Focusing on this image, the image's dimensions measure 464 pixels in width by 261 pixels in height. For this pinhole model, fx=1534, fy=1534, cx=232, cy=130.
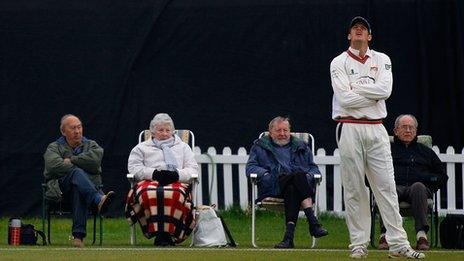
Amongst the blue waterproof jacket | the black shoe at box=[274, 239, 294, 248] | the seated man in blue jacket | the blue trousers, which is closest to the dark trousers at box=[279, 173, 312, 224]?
the seated man in blue jacket

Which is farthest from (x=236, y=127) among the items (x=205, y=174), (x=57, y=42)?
(x=57, y=42)

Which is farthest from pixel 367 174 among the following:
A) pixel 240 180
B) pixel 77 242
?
pixel 240 180

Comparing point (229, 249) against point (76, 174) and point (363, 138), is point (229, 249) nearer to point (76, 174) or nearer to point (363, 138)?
point (76, 174)

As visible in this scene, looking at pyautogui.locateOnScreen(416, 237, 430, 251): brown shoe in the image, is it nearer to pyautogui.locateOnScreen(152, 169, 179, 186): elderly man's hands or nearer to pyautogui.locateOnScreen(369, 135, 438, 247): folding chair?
pyautogui.locateOnScreen(369, 135, 438, 247): folding chair

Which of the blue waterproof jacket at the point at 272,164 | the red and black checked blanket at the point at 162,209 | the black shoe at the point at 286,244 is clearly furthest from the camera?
the blue waterproof jacket at the point at 272,164

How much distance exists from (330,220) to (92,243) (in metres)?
3.52

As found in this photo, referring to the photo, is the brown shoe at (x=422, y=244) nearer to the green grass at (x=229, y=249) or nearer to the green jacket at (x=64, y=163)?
the green grass at (x=229, y=249)

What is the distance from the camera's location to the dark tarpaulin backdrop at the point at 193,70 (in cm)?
1806

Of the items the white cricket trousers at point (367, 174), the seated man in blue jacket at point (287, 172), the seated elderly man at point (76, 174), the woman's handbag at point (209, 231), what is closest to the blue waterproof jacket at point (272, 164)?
the seated man in blue jacket at point (287, 172)

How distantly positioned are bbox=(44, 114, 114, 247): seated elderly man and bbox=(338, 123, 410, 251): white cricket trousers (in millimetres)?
3079

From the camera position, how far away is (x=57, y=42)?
1872 centimetres

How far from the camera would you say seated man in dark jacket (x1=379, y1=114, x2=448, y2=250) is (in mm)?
14664

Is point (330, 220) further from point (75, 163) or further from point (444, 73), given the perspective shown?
point (75, 163)

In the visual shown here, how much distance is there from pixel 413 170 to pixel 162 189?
97.2 inches
